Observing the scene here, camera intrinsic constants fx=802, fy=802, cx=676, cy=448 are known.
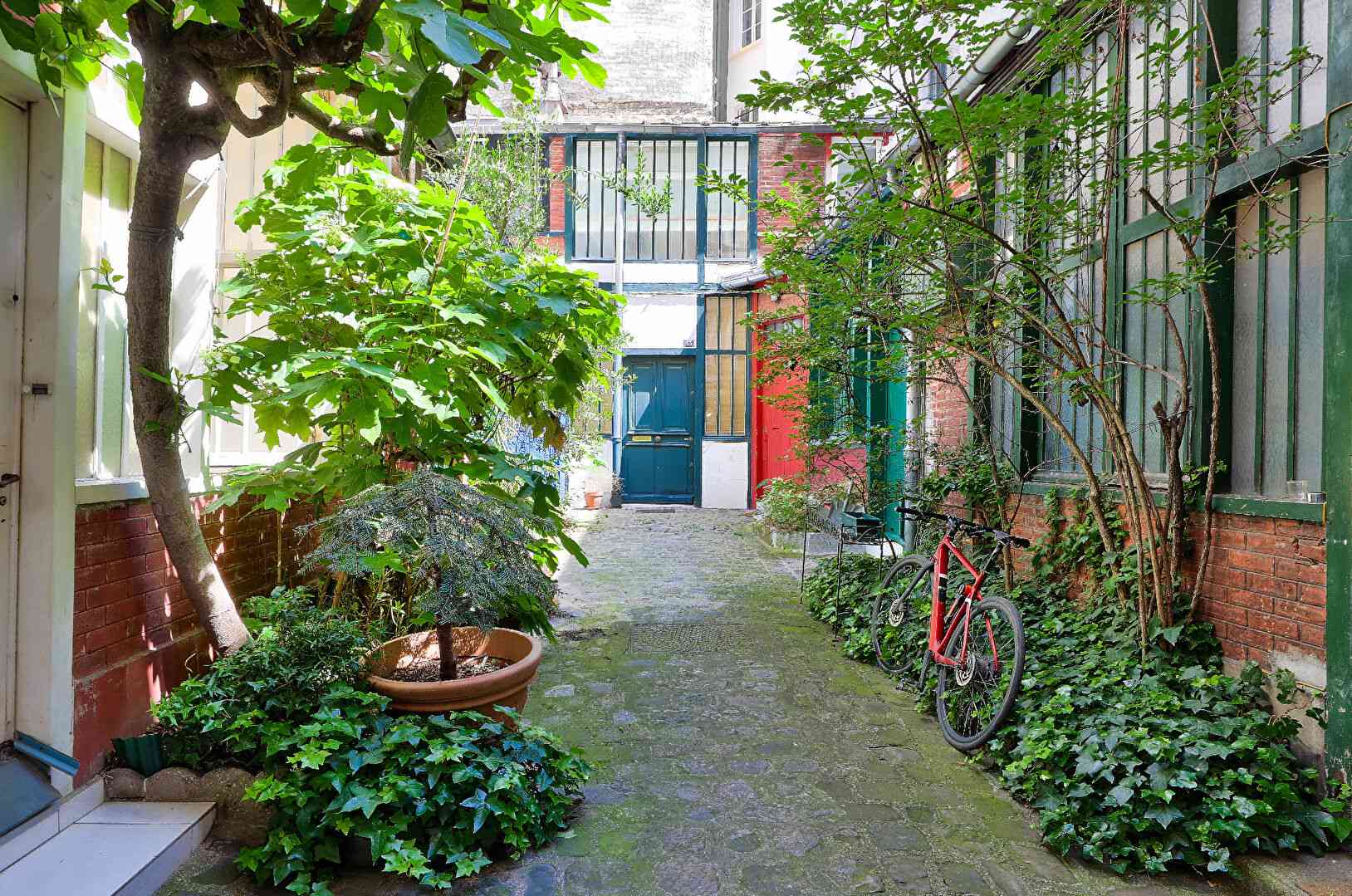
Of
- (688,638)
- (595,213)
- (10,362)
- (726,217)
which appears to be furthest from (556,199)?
(10,362)

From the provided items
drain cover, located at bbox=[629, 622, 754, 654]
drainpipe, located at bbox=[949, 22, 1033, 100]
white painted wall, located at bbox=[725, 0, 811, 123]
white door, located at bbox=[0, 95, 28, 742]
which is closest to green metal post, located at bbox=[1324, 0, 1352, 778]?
drainpipe, located at bbox=[949, 22, 1033, 100]

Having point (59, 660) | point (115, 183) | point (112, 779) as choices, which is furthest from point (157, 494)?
point (115, 183)

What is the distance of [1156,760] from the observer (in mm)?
2734

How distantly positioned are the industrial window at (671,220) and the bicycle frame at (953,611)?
9.63 meters

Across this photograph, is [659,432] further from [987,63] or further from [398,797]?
[398,797]

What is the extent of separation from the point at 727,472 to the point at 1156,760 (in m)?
10.4

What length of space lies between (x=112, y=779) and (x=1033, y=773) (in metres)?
3.33

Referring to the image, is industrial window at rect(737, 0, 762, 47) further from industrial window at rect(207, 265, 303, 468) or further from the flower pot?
the flower pot

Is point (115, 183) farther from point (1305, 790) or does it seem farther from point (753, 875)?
point (1305, 790)

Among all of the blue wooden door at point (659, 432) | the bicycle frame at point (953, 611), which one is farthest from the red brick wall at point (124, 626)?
the blue wooden door at point (659, 432)

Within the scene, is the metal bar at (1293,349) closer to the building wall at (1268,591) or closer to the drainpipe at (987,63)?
the building wall at (1268,591)

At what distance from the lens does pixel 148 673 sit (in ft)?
A: 10.1

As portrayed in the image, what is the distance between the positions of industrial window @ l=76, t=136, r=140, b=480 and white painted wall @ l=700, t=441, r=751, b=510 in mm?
10255

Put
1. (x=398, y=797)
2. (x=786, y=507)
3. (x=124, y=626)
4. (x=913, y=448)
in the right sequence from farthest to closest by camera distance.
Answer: (x=786, y=507) < (x=913, y=448) < (x=124, y=626) < (x=398, y=797)
